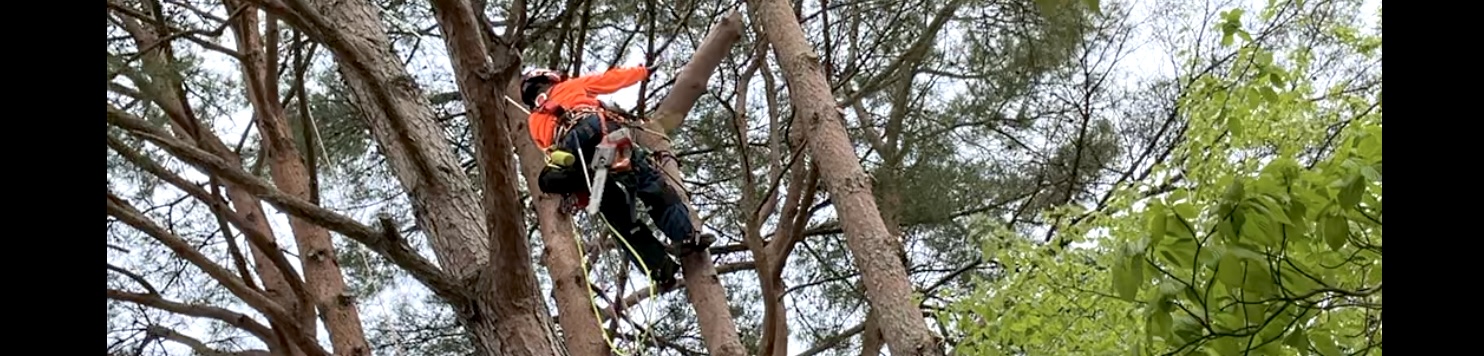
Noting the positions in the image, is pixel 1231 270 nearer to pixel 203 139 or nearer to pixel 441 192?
pixel 441 192

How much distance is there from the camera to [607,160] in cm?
359

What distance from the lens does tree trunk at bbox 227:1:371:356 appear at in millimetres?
4152

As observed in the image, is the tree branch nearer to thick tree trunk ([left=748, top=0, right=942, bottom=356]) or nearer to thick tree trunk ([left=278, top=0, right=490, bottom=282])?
thick tree trunk ([left=278, top=0, right=490, bottom=282])

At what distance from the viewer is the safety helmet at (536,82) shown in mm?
4023

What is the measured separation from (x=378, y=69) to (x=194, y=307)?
1.55 meters

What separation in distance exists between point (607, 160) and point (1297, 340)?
243 cm

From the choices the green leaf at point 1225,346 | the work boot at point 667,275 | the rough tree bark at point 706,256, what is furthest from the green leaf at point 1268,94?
the work boot at point 667,275

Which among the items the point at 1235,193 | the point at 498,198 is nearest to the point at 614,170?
the point at 498,198

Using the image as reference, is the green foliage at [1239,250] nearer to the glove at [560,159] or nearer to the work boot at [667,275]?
the glove at [560,159]

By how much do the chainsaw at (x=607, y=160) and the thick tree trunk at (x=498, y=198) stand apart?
72cm
